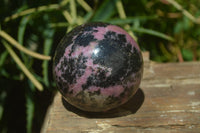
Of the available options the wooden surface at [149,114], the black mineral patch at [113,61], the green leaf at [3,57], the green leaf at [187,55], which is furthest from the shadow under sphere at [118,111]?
the green leaf at [187,55]

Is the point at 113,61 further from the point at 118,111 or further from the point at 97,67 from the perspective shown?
the point at 118,111

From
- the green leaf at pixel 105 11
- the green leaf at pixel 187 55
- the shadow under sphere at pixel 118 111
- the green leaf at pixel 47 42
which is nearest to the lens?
the shadow under sphere at pixel 118 111

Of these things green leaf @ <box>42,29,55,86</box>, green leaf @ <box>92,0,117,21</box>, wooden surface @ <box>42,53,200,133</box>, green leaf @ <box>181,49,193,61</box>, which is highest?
green leaf @ <box>92,0,117,21</box>

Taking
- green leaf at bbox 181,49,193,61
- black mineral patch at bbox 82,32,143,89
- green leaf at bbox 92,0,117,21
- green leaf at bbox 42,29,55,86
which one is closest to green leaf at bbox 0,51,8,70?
green leaf at bbox 42,29,55,86

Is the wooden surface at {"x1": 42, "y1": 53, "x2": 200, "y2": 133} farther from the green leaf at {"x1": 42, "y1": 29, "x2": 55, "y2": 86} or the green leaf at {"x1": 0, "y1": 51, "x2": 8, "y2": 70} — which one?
the green leaf at {"x1": 0, "y1": 51, "x2": 8, "y2": 70}

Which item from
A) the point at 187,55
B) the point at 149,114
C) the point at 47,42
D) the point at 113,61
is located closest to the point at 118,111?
the point at 149,114

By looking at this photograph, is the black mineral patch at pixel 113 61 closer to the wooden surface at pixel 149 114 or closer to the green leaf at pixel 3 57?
the wooden surface at pixel 149 114
